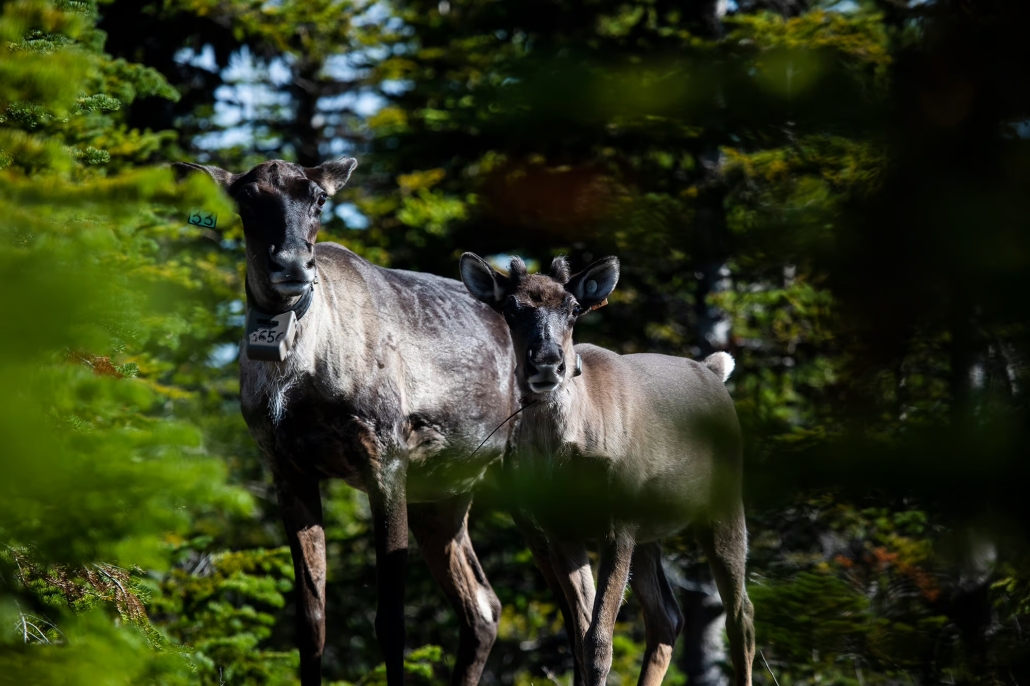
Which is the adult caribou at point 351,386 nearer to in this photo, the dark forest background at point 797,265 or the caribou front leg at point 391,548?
the caribou front leg at point 391,548

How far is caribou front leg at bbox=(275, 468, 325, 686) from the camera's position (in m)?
6.18

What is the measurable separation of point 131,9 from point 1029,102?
13050mm

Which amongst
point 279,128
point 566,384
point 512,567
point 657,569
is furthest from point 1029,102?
point 279,128

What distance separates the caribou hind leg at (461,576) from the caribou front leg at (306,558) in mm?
1256

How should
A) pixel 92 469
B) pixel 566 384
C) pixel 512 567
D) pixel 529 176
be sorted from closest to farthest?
1. pixel 529 176
2. pixel 92 469
3. pixel 566 384
4. pixel 512 567

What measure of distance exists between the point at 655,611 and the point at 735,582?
0.54 meters

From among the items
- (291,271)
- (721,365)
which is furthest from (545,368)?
(721,365)

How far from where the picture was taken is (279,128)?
1750cm

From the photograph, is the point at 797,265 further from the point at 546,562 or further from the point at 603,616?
the point at 546,562

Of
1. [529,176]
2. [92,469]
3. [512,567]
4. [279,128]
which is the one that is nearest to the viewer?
[529,176]

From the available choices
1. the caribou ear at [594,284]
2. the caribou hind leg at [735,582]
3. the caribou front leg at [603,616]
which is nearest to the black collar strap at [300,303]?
the caribou ear at [594,284]

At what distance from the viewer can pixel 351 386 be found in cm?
594

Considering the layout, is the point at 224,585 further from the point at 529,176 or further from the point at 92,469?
the point at 529,176

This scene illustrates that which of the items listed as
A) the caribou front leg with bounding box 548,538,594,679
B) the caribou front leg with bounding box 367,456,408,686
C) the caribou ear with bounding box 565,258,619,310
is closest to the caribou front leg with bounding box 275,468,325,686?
the caribou front leg with bounding box 367,456,408,686
